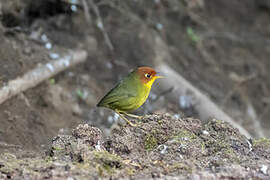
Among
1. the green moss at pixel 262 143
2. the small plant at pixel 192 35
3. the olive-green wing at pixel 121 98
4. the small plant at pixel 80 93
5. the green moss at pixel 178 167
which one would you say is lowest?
the green moss at pixel 178 167

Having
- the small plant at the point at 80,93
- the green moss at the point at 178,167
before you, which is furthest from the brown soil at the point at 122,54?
the green moss at the point at 178,167

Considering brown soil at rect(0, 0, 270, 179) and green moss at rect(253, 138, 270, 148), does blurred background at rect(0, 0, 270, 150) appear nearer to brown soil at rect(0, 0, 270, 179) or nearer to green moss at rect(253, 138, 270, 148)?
brown soil at rect(0, 0, 270, 179)

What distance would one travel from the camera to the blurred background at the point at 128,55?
5.25m

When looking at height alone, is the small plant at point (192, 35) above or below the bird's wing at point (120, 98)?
above

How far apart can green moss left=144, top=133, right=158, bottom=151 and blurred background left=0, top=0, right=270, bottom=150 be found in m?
1.71

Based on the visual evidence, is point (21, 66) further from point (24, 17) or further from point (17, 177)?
point (17, 177)

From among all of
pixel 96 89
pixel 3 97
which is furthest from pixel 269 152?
pixel 96 89

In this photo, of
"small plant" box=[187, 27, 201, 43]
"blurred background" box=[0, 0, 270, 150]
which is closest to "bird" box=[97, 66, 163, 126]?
"blurred background" box=[0, 0, 270, 150]

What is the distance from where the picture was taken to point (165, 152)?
10.1 ft

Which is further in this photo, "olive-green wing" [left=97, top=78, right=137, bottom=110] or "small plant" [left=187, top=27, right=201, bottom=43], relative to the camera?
"small plant" [left=187, top=27, right=201, bottom=43]

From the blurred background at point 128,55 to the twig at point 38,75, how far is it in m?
0.10

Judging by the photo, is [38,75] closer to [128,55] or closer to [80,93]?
[80,93]

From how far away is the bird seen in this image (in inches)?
168

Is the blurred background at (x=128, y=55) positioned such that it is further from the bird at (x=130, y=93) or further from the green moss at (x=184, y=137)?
the green moss at (x=184, y=137)
